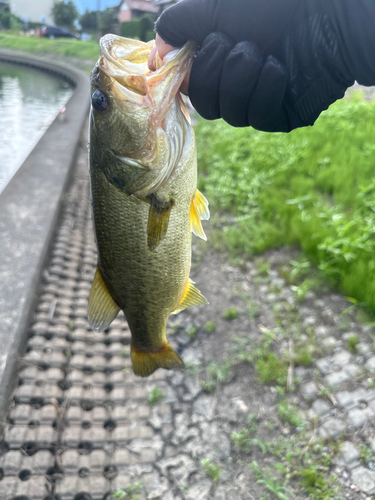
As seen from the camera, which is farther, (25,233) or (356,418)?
(25,233)

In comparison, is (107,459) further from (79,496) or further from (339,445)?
(339,445)

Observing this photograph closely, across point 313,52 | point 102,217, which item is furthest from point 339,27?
point 102,217

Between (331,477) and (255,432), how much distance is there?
1.97 ft

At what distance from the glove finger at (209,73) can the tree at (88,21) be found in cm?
3567

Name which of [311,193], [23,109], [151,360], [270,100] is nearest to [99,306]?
[151,360]

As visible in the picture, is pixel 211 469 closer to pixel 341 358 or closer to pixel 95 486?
pixel 95 486

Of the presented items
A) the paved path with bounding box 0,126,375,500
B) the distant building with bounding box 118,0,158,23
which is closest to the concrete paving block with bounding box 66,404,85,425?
the paved path with bounding box 0,126,375,500

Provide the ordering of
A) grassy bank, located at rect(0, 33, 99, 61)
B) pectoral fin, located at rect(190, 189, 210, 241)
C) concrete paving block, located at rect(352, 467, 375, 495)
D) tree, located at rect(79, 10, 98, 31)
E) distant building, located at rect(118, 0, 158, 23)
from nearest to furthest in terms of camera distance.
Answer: pectoral fin, located at rect(190, 189, 210, 241)
concrete paving block, located at rect(352, 467, 375, 495)
distant building, located at rect(118, 0, 158, 23)
grassy bank, located at rect(0, 33, 99, 61)
tree, located at rect(79, 10, 98, 31)

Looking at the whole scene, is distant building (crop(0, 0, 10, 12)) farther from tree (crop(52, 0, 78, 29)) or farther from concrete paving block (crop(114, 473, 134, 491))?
concrete paving block (crop(114, 473, 134, 491))

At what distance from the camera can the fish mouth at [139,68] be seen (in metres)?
1.36

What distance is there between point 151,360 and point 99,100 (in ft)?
4.27

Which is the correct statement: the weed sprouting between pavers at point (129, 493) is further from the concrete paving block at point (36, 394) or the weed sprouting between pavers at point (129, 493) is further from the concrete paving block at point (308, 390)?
the concrete paving block at point (308, 390)

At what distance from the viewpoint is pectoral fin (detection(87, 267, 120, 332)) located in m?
1.73

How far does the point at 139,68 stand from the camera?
149cm
